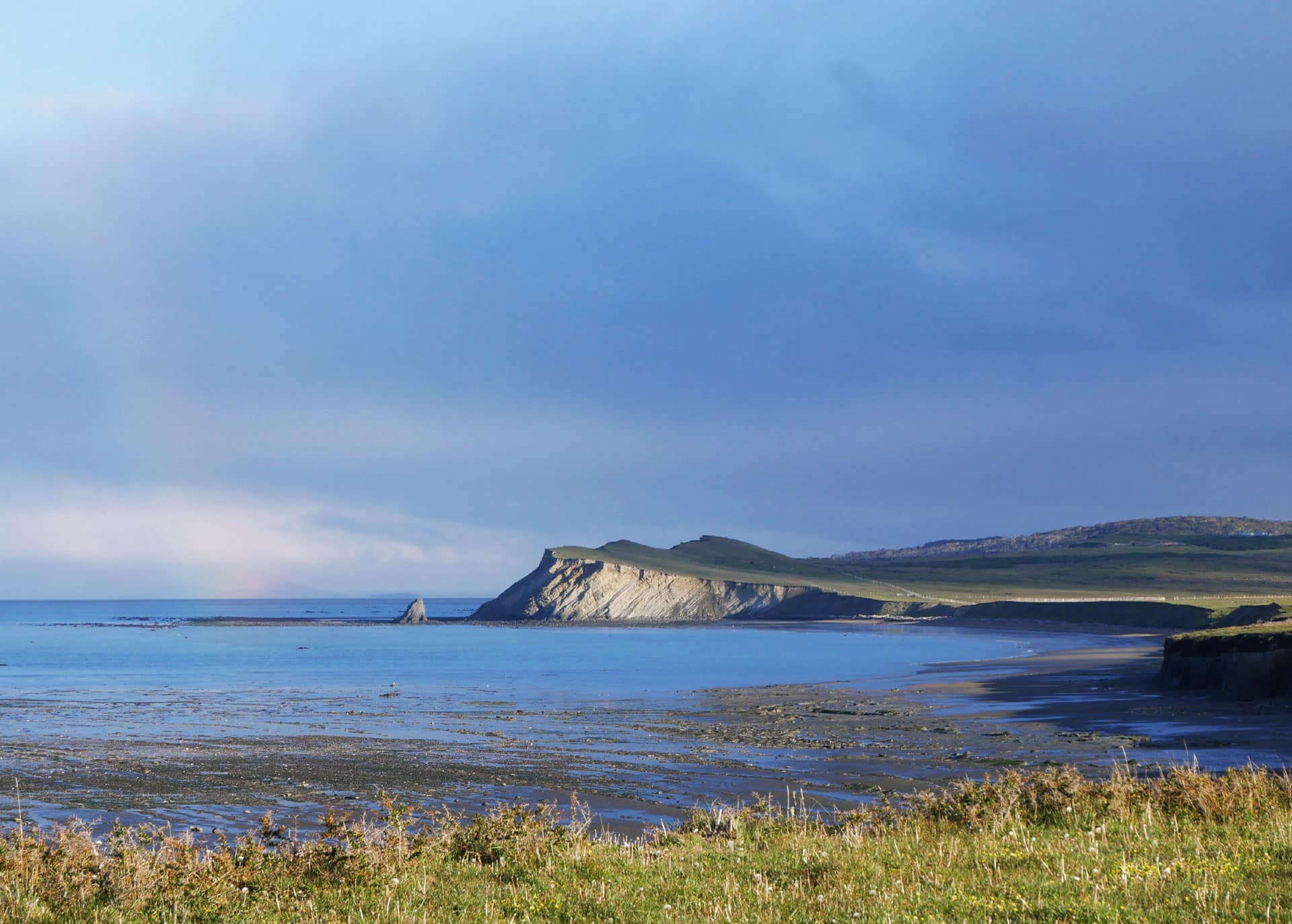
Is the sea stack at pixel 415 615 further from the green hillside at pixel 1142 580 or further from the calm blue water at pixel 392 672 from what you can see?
the green hillside at pixel 1142 580

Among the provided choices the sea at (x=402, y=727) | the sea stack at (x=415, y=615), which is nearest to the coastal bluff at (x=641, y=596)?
the sea stack at (x=415, y=615)

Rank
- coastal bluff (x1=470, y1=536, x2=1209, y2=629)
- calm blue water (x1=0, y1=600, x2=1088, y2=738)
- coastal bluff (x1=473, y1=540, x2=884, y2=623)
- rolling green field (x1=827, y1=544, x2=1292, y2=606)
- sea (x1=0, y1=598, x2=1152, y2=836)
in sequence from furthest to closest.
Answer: coastal bluff (x1=473, y1=540, x2=884, y2=623) → coastal bluff (x1=470, y1=536, x2=1209, y2=629) → rolling green field (x1=827, y1=544, x2=1292, y2=606) → calm blue water (x1=0, y1=600, x2=1088, y2=738) → sea (x1=0, y1=598, x2=1152, y2=836)

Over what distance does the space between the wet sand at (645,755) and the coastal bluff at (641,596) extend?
5593 inches

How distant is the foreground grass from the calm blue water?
74.7 feet

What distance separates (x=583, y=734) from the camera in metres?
32.9

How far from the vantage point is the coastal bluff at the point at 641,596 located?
182 meters

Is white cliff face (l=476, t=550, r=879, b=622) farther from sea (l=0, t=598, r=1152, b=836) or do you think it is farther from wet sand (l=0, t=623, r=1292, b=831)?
wet sand (l=0, t=623, r=1292, b=831)

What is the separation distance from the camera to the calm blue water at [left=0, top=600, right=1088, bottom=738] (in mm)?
39625

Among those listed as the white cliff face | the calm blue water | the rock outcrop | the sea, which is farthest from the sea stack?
the rock outcrop

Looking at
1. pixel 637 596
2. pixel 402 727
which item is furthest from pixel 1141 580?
pixel 402 727

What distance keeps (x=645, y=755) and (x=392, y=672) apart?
43.0m

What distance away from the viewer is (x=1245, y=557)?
193m

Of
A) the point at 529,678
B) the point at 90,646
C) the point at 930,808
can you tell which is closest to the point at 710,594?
the point at 90,646

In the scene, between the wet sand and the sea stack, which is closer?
the wet sand
